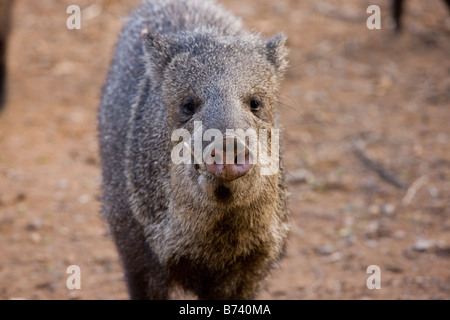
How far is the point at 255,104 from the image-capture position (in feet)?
12.1

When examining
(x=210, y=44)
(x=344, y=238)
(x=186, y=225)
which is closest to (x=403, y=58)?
(x=344, y=238)

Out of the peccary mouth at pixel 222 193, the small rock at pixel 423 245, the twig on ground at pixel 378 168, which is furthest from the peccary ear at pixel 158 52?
the twig on ground at pixel 378 168

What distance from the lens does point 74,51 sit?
9.27 metres

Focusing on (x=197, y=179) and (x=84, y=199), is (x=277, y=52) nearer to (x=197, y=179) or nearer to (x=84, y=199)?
(x=197, y=179)

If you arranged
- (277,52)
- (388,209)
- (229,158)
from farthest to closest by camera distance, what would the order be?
(388,209) → (277,52) → (229,158)

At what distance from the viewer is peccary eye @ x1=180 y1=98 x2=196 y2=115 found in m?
3.62

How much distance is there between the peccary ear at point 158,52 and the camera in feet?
13.1

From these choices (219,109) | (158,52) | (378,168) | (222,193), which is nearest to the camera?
(222,193)

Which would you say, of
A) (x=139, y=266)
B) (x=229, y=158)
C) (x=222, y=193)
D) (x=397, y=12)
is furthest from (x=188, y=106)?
(x=397, y=12)

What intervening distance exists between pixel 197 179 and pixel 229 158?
41cm

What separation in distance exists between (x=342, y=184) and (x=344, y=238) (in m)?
0.90

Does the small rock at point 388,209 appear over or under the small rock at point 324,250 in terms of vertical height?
over

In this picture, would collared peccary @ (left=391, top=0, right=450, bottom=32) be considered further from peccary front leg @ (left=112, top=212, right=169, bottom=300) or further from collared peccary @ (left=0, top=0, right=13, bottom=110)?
peccary front leg @ (left=112, top=212, right=169, bottom=300)

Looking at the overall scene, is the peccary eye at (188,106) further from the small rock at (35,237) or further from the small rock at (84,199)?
the small rock at (84,199)
